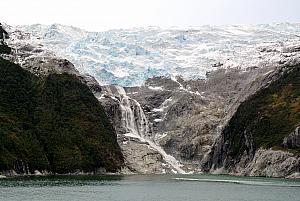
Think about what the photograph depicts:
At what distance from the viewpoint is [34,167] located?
19962 cm

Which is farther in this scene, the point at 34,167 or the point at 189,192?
the point at 34,167

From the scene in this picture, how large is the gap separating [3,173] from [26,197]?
8071 cm

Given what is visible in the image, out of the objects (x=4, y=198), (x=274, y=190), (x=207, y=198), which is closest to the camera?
(x=4, y=198)

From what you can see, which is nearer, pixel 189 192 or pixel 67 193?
pixel 67 193

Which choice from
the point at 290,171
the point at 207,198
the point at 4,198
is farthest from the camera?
the point at 290,171

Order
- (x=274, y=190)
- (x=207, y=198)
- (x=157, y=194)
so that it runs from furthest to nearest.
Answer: (x=274, y=190), (x=157, y=194), (x=207, y=198)

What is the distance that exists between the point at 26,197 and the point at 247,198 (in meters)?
37.8

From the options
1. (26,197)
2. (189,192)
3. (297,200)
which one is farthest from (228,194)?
(26,197)

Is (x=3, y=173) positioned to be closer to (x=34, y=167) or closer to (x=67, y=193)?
(x=34, y=167)

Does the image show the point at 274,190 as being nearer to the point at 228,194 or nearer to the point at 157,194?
the point at 228,194

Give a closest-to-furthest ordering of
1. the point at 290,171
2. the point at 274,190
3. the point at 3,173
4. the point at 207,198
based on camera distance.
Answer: the point at 207,198, the point at 274,190, the point at 3,173, the point at 290,171

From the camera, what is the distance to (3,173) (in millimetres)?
181625

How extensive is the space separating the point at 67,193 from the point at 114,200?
16.4 metres

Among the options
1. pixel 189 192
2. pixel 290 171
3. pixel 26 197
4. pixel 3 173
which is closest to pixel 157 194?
pixel 189 192
